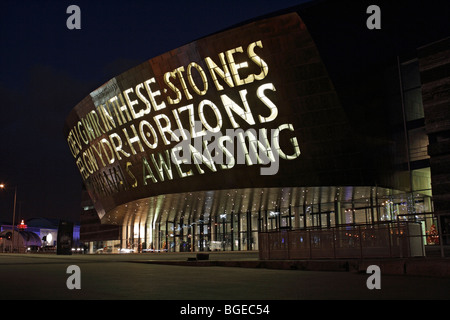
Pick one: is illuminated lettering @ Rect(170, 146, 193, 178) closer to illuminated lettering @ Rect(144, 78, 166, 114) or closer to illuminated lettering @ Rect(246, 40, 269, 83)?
illuminated lettering @ Rect(144, 78, 166, 114)

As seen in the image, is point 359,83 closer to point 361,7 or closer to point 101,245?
point 361,7

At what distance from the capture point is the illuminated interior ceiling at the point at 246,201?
39.9 m

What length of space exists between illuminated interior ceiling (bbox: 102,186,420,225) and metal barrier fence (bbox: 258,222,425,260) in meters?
17.3

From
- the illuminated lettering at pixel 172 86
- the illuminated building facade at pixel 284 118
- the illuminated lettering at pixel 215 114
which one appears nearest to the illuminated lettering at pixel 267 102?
the illuminated building facade at pixel 284 118

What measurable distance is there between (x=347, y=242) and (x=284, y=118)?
1761 cm

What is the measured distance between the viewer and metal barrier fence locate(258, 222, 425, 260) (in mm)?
16859

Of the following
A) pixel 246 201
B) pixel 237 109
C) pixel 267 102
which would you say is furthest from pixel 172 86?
pixel 246 201

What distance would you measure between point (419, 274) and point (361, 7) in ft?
78.4

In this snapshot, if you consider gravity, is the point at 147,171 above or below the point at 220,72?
below

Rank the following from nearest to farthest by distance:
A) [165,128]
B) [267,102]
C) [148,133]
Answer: [267,102] < [165,128] < [148,133]

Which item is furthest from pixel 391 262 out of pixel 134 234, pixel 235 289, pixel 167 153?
pixel 134 234

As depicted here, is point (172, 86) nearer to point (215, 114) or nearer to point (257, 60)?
point (215, 114)

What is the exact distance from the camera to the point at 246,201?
4750 centimetres

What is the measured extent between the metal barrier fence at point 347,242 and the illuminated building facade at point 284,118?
37.1 ft
